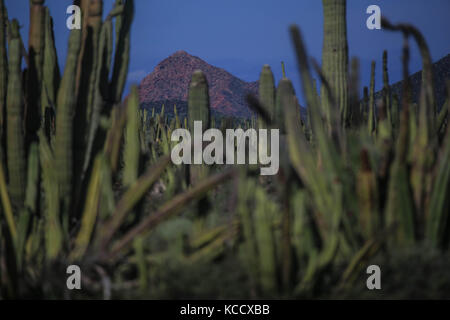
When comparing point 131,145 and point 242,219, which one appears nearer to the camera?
point 242,219

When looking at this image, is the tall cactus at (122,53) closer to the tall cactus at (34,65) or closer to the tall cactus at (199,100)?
the tall cactus at (34,65)

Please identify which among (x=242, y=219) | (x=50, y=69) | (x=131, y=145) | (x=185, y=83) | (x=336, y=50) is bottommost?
(x=242, y=219)

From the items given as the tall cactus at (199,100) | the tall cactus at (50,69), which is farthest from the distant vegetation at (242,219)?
the tall cactus at (199,100)

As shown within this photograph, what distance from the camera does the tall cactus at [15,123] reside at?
1505 mm

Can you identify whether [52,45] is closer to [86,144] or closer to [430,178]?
[86,144]

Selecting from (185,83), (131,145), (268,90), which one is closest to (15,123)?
(131,145)

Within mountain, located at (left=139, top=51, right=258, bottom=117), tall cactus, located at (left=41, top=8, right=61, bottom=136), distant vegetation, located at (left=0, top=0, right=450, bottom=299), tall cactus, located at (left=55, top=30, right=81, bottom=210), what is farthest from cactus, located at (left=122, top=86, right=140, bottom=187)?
mountain, located at (left=139, top=51, right=258, bottom=117)

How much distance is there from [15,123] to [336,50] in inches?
68.9

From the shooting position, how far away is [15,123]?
154cm

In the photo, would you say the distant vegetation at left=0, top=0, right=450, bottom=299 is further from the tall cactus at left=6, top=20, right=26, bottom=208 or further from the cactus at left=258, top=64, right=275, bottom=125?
the cactus at left=258, top=64, right=275, bottom=125

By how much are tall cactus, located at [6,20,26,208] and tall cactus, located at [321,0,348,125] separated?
160 cm

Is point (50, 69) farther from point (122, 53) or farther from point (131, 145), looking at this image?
point (131, 145)

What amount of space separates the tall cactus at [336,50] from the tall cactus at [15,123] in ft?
5.25
